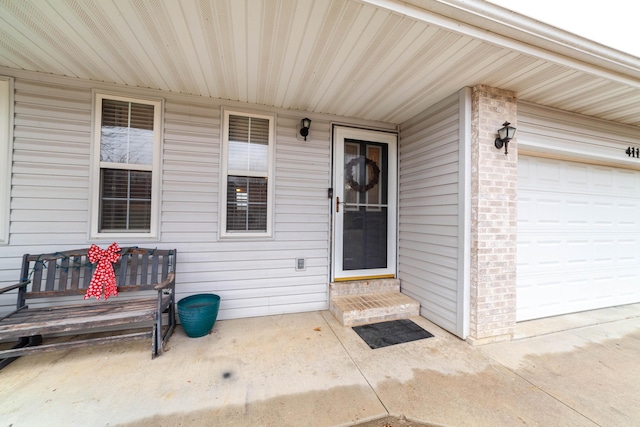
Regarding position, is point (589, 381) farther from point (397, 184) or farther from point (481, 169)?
point (397, 184)

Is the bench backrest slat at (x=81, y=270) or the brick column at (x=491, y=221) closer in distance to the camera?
the bench backrest slat at (x=81, y=270)

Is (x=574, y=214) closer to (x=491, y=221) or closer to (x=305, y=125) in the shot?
(x=491, y=221)

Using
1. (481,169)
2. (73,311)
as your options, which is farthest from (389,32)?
(73,311)

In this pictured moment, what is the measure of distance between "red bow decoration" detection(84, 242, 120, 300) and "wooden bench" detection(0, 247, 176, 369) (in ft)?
0.24

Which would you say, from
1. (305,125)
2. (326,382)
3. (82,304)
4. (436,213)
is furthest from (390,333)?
(82,304)

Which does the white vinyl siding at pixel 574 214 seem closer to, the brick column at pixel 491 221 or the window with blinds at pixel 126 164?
the brick column at pixel 491 221

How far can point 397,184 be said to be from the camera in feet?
12.0

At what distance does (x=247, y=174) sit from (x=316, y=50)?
165 cm

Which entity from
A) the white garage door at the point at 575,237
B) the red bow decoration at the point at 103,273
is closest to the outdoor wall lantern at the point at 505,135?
the white garage door at the point at 575,237

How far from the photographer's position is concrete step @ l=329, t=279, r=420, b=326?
9.48 feet

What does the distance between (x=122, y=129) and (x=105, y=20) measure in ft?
4.06

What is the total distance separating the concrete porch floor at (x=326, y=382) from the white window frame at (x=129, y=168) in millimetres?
1147

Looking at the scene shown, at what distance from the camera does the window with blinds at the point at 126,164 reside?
266cm

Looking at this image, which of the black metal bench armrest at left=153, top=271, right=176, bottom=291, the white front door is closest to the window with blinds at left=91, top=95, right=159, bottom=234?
the black metal bench armrest at left=153, top=271, right=176, bottom=291
